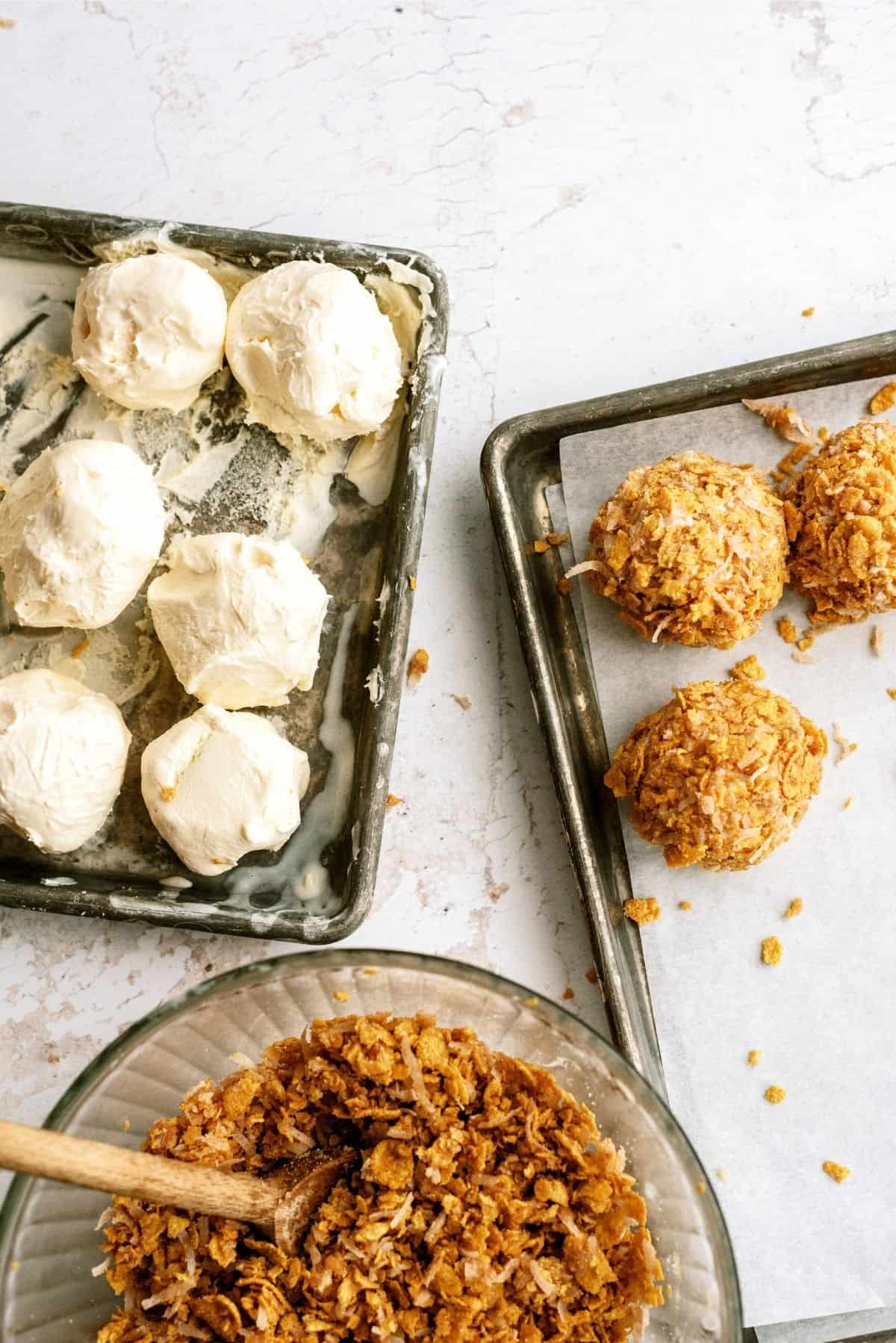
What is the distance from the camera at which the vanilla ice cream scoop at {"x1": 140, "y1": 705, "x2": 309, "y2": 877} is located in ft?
4.82

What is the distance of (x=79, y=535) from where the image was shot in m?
1.46

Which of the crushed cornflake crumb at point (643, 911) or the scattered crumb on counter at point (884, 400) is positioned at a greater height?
the scattered crumb on counter at point (884, 400)

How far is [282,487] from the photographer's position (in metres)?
1.60

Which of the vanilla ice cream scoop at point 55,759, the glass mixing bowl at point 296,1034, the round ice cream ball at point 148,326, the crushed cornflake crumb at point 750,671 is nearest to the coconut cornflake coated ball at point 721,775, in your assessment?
the crushed cornflake crumb at point 750,671

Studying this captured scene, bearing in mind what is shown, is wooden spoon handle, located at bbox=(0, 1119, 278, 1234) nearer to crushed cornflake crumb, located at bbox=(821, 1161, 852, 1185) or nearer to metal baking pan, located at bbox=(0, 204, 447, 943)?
metal baking pan, located at bbox=(0, 204, 447, 943)

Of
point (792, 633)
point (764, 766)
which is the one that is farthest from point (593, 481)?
point (764, 766)

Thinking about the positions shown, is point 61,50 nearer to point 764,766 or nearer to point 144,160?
point 144,160

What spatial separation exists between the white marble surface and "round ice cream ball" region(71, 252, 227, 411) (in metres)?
0.26

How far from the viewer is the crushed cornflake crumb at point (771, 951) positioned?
155 cm

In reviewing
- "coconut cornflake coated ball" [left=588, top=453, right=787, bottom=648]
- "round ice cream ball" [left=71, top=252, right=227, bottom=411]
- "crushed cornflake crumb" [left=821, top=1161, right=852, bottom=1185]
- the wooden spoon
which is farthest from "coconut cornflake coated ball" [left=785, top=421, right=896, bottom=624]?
the wooden spoon

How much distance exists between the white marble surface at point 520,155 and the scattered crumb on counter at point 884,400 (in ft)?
0.51

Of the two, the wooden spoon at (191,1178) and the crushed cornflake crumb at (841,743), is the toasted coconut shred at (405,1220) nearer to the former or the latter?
the wooden spoon at (191,1178)

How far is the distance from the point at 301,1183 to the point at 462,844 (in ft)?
1.84

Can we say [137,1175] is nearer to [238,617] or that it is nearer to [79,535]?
[238,617]
